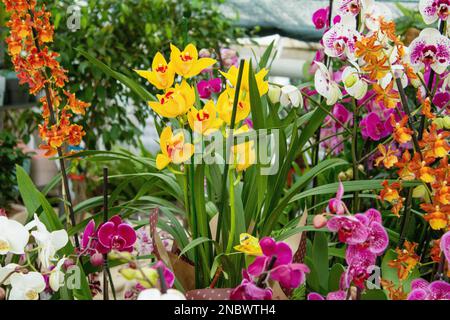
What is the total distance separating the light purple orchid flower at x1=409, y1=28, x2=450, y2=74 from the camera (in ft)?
2.48

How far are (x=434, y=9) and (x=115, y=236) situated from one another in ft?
1.33

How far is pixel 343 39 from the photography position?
0.80 meters

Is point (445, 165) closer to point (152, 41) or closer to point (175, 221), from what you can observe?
point (175, 221)

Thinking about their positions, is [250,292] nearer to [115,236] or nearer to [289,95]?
[115,236]

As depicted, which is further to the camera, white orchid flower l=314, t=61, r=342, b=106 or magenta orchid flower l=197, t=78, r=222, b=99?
magenta orchid flower l=197, t=78, r=222, b=99

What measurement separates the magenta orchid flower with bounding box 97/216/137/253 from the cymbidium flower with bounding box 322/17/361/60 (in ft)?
1.07

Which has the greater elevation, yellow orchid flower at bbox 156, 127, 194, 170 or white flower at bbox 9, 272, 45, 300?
yellow orchid flower at bbox 156, 127, 194, 170

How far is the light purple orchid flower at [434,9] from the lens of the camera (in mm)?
739

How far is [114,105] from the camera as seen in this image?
293 cm

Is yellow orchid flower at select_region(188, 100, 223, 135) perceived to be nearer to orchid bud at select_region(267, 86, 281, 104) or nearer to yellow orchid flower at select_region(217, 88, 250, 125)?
yellow orchid flower at select_region(217, 88, 250, 125)

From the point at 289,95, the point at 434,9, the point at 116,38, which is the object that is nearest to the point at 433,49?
the point at 434,9

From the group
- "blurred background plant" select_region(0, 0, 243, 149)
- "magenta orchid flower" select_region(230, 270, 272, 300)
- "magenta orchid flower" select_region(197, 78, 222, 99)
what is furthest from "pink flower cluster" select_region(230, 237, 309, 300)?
"blurred background plant" select_region(0, 0, 243, 149)

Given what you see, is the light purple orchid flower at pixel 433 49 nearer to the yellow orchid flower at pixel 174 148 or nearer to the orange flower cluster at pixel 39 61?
the yellow orchid flower at pixel 174 148

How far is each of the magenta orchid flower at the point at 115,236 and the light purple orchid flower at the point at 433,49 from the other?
365mm
